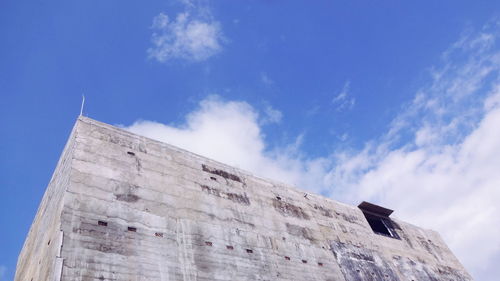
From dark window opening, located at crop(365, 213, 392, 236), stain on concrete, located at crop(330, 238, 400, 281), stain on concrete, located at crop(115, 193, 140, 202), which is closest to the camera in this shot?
stain on concrete, located at crop(115, 193, 140, 202)

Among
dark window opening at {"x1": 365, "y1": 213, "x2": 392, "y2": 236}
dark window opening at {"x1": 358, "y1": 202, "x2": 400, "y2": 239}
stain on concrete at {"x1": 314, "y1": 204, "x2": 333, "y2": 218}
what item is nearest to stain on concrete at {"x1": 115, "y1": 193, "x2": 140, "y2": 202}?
stain on concrete at {"x1": 314, "y1": 204, "x2": 333, "y2": 218}

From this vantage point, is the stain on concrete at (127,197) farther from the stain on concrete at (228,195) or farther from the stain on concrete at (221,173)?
the stain on concrete at (221,173)

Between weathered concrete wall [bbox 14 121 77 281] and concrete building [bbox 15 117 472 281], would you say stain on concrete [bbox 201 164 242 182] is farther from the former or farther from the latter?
weathered concrete wall [bbox 14 121 77 281]

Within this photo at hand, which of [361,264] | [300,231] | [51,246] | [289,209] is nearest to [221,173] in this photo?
[289,209]

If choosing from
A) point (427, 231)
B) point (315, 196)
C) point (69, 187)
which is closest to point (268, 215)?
point (315, 196)

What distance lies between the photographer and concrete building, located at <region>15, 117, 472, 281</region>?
9344mm

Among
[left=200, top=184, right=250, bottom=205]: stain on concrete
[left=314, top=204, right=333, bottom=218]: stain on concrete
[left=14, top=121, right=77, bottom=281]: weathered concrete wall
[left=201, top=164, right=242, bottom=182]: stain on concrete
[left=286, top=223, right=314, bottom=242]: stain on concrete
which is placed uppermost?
[left=201, top=164, right=242, bottom=182]: stain on concrete

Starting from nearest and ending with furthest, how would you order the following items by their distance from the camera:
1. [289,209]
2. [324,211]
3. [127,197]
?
[127,197] < [289,209] < [324,211]

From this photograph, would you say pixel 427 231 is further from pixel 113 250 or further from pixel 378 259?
pixel 113 250

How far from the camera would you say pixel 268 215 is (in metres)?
14.7

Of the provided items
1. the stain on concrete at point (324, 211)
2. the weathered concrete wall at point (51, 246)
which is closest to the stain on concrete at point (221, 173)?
the stain on concrete at point (324, 211)

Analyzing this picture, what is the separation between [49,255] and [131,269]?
207cm

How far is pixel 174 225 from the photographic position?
11117 mm

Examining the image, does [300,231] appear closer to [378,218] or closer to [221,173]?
[221,173]
